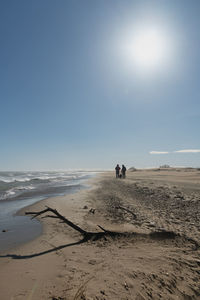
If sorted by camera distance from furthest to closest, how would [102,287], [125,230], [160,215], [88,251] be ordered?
1. [160,215]
2. [125,230]
3. [88,251]
4. [102,287]

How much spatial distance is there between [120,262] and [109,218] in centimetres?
367

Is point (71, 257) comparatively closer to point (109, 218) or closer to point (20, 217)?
point (109, 218)

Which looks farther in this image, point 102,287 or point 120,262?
point 120,262

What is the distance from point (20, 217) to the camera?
309 inches

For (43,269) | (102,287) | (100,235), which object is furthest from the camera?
(100,235)

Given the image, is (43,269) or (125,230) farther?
(125,230)

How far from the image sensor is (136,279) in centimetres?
290

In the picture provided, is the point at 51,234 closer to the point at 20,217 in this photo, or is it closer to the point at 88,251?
the point at 88,251

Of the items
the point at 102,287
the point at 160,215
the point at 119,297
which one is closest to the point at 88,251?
the point at 102,287

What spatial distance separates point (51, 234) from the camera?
552 centimetres

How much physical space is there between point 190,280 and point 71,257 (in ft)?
8.39

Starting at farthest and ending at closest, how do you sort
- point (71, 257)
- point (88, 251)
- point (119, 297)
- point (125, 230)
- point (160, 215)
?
point (160, 215), point (125, 230), point (88, 251), point (71, 257), point (119, 297)

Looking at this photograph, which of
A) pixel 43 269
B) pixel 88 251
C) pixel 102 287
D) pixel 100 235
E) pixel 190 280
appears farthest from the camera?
pixel 100 235

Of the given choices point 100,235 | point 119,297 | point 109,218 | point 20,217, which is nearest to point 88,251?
point 100,235
